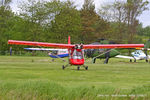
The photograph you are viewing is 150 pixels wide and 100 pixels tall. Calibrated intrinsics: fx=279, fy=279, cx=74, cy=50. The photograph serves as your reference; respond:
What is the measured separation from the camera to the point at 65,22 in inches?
2596

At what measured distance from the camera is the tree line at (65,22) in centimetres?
6175

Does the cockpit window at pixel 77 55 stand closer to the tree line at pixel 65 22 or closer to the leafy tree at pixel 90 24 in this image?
the tree line at pixel 65 22

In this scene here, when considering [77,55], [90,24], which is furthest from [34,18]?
[77,55]

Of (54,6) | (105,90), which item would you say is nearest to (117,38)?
(54,6)

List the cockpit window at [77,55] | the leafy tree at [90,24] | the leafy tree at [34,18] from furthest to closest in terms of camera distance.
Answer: the leafy tree at [90,24], the leafy tree at [34,18], the cockpit window at [77,55]

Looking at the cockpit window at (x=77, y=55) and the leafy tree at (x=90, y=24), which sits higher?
the leafy tree at (x=90, y=24)

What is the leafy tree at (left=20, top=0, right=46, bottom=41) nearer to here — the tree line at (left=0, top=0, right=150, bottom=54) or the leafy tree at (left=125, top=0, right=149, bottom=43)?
the tree line at (left=0, top=0, right=150, bottom=54)

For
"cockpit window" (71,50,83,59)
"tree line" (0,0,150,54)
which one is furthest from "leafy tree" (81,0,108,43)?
"cockpit window" (71,50,83,59)

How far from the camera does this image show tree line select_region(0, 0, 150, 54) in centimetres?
6175

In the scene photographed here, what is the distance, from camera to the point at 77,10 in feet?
243

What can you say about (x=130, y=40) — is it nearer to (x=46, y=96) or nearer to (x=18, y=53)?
(x=18, y=53)

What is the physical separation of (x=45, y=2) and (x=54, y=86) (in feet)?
186

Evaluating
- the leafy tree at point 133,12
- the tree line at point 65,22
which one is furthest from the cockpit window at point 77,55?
the leafy tree at point 133,12

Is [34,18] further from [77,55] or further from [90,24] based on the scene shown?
[77,55]
